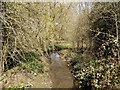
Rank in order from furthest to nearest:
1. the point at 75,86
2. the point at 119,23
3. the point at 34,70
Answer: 1. the point at 34,70
2. the point at 75,86
3. the point at 119,23

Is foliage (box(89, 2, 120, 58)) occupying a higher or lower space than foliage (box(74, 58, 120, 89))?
higher

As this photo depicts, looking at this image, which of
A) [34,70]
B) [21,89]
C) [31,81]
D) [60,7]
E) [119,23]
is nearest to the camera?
[21,89]

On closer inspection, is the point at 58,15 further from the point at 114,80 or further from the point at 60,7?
the point at 114,80

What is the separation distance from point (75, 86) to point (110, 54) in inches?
62.0

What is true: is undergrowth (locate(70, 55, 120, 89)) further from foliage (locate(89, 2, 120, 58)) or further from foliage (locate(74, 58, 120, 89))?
foliage (locate(89, 2, 120, 58))

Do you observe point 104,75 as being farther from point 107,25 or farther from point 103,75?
point 107,25

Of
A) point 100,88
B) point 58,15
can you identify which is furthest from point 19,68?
point 58,15

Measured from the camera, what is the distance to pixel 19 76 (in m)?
3.59

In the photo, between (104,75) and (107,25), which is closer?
(104,75)

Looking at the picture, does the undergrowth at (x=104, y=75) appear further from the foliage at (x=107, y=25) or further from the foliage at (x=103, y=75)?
the foliage at (x=107, y=25)

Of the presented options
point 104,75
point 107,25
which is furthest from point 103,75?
point 107,25

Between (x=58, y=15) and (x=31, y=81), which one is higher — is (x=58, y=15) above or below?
above

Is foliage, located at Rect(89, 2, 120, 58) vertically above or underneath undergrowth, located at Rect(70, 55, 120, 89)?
above

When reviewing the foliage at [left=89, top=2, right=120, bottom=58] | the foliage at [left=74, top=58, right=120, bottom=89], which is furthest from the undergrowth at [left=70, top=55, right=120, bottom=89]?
the foliage at [left=89, top=2, right=120, bottom=58]
